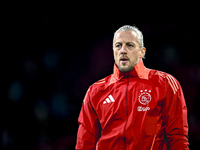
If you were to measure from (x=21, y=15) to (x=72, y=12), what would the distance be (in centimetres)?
74

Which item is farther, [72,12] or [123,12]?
[72,12]

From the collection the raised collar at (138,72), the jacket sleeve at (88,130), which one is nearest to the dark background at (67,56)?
the raised collar at (138,72)

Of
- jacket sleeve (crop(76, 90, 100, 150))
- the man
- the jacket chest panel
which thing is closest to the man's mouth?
the man

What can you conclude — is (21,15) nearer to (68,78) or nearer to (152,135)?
(68,78)

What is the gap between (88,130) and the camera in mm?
1640

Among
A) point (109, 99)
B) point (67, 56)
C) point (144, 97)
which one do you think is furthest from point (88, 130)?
point (67, 56)

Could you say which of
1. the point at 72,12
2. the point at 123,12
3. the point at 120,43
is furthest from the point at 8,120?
the point at 120,43

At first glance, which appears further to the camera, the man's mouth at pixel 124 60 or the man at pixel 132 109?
the man's mouth at pixel 124 60

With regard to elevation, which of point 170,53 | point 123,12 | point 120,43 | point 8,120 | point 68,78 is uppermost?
point 123,12

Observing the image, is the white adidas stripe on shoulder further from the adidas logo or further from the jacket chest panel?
the adidas logo

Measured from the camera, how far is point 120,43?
1631 mm

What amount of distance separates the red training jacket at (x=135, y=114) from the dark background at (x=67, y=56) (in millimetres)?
1577

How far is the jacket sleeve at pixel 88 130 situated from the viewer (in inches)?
63.7

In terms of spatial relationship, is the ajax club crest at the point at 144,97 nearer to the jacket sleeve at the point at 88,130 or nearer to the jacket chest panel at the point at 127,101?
the jacket chest panel at the point at 127,101
